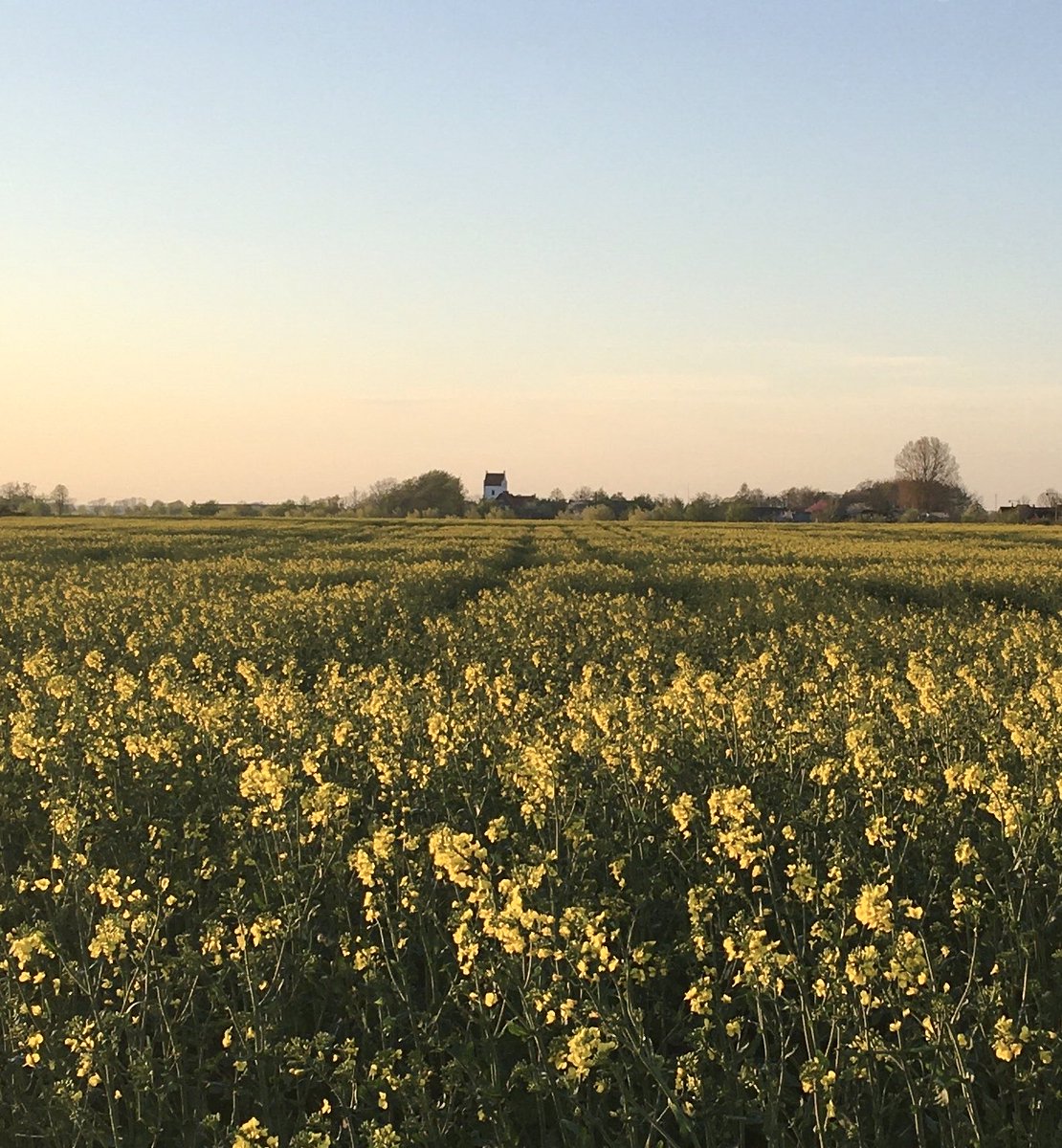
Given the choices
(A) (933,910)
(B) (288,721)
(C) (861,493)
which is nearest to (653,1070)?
(A) (933,910)

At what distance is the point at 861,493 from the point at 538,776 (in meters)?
128

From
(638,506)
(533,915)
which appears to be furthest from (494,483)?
(533,915)

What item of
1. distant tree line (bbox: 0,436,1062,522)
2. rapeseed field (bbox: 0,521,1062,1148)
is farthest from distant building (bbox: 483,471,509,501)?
rapeseed field (bbox: 0,521,1062,1148)

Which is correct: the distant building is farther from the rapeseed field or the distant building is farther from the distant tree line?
the rapeseed field

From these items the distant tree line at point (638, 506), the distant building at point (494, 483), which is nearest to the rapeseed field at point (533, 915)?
the distant tree line at point (638, 506)

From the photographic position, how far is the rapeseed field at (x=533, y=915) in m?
3.11

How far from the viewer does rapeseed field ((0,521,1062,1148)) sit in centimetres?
311

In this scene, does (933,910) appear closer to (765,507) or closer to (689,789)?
(689,789)

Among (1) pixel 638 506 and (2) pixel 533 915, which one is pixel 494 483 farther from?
(2) pixel 533 915

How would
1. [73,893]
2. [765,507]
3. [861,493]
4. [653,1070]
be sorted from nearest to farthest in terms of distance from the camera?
[653,1070] → [73,893] → [765,507] → [861,493]

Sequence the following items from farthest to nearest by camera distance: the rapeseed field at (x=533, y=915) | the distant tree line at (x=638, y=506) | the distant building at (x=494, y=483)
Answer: the distant building at (x=494, y=483) < the distant tree line at (x=638, y=506) < the rapeseed field at (x=533, y=915)

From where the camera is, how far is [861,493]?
125875 mm

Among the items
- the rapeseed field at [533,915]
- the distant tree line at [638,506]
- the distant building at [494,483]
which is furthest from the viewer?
the distant building at [494,483]

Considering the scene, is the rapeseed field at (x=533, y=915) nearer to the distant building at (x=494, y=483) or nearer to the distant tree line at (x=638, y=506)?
the distant tree line at (x=638, y=506)
